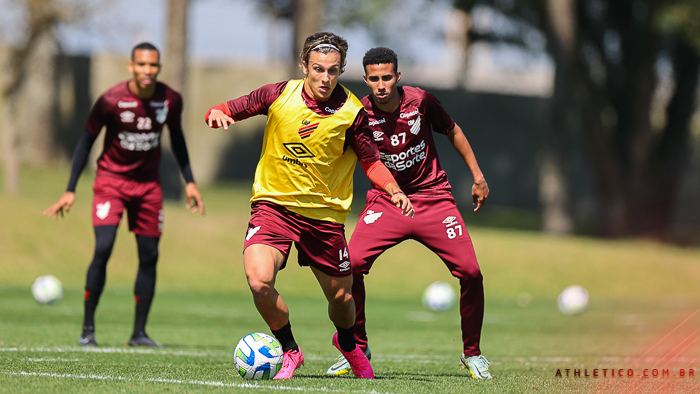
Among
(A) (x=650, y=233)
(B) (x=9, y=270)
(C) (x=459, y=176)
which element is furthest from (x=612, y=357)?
(C) (x=459, y=176)

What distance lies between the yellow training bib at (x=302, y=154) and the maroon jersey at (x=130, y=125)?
267cm

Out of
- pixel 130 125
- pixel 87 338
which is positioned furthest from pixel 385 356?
pixel 130 125

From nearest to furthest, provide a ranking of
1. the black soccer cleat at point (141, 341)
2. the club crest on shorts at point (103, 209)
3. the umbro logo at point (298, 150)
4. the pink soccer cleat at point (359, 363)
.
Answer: the umbro logo at point (298, 150), the pink soccer cleat at point (359, 363), the black soccer cleat at point (141, 341), the club crest on shorts at point (103, 209)

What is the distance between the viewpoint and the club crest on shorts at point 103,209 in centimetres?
784

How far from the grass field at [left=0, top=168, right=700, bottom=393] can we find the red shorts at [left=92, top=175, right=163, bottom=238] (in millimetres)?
1126

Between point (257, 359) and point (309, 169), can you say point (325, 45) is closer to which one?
point (309, 169)

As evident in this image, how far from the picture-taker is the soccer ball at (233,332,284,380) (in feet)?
17.9

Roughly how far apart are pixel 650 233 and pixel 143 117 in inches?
888

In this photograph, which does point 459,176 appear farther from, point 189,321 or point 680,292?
point 189,321

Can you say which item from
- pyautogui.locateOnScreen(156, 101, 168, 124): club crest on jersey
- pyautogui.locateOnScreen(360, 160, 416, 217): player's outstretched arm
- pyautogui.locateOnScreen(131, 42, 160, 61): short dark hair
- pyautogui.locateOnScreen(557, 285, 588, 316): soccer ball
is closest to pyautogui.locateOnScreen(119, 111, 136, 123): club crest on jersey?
pyautogui.locateOnScreen(156, 101, 168, 124): club crest on jersey

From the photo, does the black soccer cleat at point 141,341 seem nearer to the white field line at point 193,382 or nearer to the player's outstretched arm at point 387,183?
the white field line at point 193,382

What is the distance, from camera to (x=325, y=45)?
546 cm

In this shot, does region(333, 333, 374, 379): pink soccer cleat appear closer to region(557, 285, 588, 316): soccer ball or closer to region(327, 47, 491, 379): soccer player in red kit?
region(327, 47, 491, 379): soccer player in red kit

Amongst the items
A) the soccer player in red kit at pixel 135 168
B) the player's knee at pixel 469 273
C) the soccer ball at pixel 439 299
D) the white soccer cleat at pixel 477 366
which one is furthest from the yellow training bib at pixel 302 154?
the soccer ball at pixel 439 299
